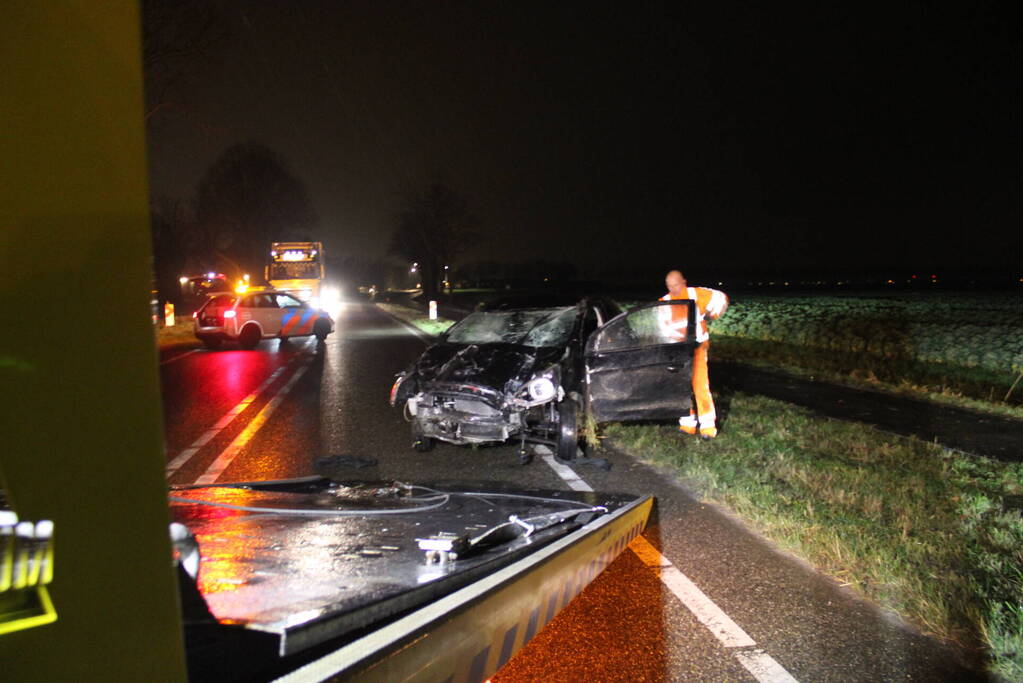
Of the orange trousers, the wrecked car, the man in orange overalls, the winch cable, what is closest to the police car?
the wrecked car

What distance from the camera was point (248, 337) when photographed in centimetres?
2094

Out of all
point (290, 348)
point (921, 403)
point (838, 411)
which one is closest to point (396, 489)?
point (838, 411)

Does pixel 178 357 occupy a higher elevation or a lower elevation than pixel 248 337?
lower

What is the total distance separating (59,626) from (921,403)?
1175cm

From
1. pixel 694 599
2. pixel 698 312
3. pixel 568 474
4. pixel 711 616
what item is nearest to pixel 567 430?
pixel 568 474

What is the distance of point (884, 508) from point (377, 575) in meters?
4.66

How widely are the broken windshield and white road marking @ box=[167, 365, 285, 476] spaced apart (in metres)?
2.97

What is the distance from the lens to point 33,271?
3.49 feet

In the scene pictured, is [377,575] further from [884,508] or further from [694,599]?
[884,508]

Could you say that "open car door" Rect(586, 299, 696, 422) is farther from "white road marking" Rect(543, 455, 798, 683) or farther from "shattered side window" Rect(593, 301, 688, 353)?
"white road marking" Rect(543, 455, 798, 683)

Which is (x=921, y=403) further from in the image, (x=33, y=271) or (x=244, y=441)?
(x=33, y=271)

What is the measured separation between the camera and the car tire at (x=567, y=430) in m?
7.29

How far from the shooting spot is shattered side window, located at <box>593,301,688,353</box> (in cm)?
776

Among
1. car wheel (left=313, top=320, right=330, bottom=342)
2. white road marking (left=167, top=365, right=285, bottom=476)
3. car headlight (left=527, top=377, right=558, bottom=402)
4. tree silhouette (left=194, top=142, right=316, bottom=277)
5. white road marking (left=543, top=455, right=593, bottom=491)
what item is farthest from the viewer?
tree silhouette (left=194, top=142, right=316, bottom=277)
